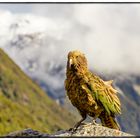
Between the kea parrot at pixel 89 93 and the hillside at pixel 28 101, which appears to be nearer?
the kea parrot at pixel 89 93

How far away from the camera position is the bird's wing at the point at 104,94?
22.5 ft

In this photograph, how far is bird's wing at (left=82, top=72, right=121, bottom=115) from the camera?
686 cm

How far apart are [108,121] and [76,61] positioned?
0.88 metres

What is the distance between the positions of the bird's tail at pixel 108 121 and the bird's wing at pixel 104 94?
7 cm

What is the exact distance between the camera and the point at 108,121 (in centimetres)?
690

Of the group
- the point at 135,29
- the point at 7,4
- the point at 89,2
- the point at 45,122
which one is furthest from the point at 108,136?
the point at 45,122

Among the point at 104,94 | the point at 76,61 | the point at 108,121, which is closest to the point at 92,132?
the point at 108,121

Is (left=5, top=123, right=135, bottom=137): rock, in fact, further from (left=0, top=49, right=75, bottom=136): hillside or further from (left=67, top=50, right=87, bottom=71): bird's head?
(left=0, top=49, right=75, bottom=136): hillside

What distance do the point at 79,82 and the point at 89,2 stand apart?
2.84 m

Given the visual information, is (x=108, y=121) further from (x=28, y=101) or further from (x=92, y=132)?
(x=28, y=101)

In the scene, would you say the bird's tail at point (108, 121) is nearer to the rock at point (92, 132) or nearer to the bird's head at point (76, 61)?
the rock at point (92, 132)

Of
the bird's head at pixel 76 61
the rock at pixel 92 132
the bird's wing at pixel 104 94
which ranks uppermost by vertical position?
the bird's head at pixel 76 61

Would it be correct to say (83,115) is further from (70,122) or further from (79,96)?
(70,122)

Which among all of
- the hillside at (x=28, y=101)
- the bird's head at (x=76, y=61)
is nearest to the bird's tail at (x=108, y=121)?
the bird's head at (x=76, y=61)
